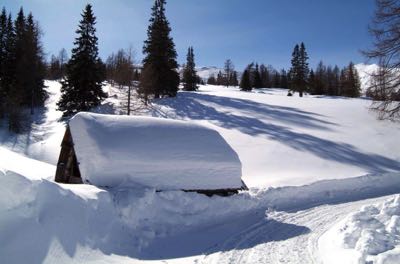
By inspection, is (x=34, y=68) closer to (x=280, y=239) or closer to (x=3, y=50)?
(x=3, y=50)

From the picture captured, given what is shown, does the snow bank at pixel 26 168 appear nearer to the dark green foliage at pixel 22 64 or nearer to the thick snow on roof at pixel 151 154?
the thick snow on roof at pixel 151 154

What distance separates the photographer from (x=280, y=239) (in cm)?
887

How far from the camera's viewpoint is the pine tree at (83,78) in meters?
33.9

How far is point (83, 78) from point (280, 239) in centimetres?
2854

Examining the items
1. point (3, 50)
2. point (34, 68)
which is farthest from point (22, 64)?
point (3, 50)

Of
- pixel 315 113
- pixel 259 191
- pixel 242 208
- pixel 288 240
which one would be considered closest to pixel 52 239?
pixel 288 240

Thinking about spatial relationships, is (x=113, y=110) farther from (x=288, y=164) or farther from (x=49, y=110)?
(x=288, y=164)

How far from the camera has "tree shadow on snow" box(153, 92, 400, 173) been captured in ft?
68.6

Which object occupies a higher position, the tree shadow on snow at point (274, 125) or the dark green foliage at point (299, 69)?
the dark green foliage at point (299, 69)

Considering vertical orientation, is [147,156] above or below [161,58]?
below

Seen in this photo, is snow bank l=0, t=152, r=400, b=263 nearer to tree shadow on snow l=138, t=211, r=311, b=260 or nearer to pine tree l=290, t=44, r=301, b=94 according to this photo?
tree shadow on snow l=138, t=211, r=311, b=260

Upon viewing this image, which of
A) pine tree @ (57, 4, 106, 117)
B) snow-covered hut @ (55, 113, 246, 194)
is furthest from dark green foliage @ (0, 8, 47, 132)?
snow-covered hut @ (55, 113, 246, 194)

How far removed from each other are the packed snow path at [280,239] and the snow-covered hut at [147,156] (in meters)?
2.27

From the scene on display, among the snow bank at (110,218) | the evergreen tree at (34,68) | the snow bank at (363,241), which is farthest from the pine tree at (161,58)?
the snow bank at (363,241)
